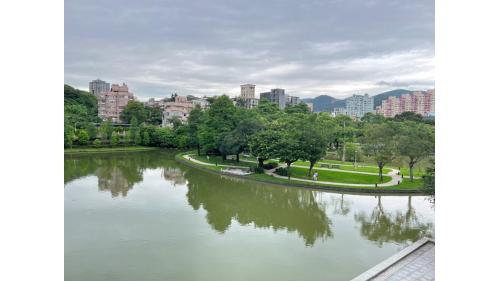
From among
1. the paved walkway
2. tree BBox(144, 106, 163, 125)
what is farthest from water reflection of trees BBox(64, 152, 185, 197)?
tree BBox(144, 106, 163, 125)

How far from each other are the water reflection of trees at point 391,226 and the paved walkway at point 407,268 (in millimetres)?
1290

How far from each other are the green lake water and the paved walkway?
0.51 m

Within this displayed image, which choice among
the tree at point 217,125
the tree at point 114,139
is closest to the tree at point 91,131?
the tree at point 114,139

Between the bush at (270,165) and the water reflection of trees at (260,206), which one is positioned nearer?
the water reflection of trees at (260,206)

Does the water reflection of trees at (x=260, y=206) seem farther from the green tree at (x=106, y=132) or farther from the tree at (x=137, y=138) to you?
the green tree at (x=106, y=132)

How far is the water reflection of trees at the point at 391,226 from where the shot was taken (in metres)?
7.82

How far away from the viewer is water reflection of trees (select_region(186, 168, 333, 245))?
8.48 m

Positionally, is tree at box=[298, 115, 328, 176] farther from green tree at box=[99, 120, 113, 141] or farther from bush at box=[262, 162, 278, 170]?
green tree at box=[99, 120, 113, 141]

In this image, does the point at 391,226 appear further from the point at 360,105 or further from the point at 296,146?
the point at 360,105

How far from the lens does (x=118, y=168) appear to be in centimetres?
1767

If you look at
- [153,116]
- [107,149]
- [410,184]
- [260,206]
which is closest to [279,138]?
[260,206]
